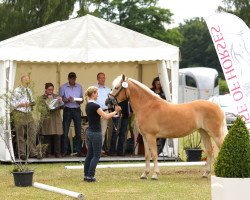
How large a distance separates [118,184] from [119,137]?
4802mm

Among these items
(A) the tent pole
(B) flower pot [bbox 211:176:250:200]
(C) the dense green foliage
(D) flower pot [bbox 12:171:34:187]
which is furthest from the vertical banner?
(A) the tent pole

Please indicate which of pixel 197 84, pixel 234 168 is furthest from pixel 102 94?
pixel 197 84

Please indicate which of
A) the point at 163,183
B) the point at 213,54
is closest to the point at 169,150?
the point at 163,183

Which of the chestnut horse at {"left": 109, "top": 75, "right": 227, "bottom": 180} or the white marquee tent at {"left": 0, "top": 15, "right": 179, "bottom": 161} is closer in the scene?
the chestnut horse at {"left": 109, "top": 75, "right": 227, "bottom": 180}

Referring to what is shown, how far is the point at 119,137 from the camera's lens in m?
17.0

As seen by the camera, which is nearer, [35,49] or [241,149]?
[241,149]

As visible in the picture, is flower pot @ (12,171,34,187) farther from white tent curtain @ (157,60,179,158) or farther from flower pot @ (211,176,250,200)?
white tent curtain @ (157,60,179,158)

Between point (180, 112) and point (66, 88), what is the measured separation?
12.7 feet

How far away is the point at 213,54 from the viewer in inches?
3610

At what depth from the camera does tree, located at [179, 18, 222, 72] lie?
306 feet

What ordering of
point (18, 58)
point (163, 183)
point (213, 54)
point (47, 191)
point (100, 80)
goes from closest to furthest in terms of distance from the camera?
point (47, 191)
point (163, 183)
point (18, 58)
point (100, 80)
point (213, 54)

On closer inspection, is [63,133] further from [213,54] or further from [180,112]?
[213,54]

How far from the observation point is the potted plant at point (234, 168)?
8398mm

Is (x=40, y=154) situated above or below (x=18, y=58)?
below
